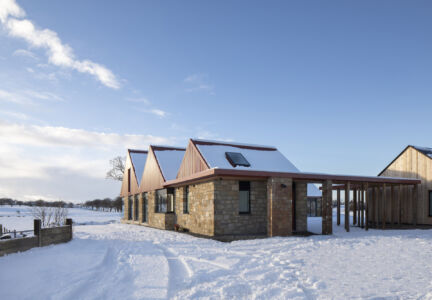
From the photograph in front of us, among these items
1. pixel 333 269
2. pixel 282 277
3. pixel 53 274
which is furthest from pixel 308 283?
pixel 53 274

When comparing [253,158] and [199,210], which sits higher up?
[253,158]

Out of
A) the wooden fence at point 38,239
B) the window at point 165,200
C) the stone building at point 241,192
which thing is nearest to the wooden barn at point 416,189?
the stone building at point 241,192

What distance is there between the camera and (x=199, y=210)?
16578 millimetres

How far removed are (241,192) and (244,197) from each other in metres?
0.27

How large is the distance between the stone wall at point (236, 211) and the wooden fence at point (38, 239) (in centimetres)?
621

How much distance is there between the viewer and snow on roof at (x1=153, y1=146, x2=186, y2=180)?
22569mm

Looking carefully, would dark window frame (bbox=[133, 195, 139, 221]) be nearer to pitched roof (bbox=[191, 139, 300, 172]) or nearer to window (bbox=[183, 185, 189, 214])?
window (bbox=[183, 185, 189, 214])

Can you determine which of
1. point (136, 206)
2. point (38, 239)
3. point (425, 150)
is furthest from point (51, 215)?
point (425, 150)

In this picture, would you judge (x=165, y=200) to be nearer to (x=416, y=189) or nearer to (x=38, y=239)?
(x=38, y=239)

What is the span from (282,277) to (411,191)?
16061 mm

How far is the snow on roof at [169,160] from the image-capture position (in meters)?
22.6

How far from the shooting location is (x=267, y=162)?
17.9 m

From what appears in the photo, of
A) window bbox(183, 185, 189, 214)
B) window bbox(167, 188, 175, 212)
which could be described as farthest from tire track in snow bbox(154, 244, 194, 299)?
window bbox(167, 188, 175, 212)

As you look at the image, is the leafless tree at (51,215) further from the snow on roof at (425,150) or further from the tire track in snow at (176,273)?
the snow on roof at (425,150)
